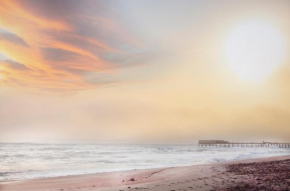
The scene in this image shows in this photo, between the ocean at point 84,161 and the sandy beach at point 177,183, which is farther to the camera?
the ocean at point 84,161

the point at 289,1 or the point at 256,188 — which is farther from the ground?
the point at 289,1

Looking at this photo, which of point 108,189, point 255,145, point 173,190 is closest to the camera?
point 173,190

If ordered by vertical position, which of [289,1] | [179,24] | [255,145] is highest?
[289,1]

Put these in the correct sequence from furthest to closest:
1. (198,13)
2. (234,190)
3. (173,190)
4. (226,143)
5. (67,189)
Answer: (226,143) → (198,13) → (67,189) → (173,190) → (234,190)

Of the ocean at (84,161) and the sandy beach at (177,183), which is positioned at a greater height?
the sandy beach at (177,183)

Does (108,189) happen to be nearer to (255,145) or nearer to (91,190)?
(91,190)

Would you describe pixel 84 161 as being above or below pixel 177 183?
below

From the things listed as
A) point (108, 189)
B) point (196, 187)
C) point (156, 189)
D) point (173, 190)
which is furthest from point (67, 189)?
point (196, 187)

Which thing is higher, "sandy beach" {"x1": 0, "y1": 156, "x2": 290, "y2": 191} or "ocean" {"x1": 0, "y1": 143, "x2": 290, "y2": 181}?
"sandy beach" {"x1": 0, "y1": 156, "x2": 290, "y2": 191}

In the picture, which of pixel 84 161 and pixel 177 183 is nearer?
pixel 177 183

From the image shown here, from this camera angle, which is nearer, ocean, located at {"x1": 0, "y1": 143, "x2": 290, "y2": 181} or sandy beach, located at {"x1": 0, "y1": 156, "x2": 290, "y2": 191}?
sandy beach, located at {"x1": 0, "y1": 156, "x2": 290, "y2": 191}

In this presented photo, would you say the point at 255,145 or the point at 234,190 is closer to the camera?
the point at 234,190

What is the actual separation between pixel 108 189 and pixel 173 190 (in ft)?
6.94

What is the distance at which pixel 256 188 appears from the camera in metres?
7.05
